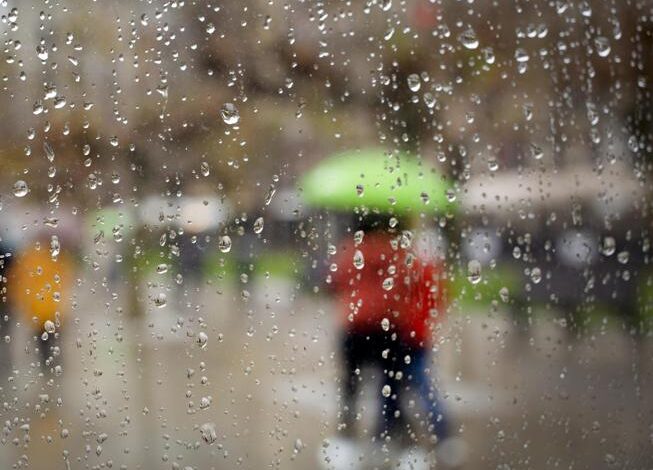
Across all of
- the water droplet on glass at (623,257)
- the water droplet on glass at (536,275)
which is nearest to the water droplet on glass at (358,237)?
the water droplet on glass at (536,275)

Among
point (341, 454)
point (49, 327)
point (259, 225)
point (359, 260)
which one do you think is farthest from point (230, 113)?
point (341, 454)

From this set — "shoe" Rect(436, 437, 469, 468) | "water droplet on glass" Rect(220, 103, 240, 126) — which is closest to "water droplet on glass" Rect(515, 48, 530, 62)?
"water droplet on glass" Rect(220, 103, 240, 126)

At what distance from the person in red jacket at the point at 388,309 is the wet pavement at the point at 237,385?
2cm

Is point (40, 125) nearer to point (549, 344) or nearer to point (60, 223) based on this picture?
point (60, 223)

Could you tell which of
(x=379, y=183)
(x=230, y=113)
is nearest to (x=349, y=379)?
(x=379, y=183)

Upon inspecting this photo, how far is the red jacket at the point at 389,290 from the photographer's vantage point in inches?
38.6

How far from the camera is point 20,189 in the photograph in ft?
3.26

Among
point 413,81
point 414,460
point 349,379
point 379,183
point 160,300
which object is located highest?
point 413,81

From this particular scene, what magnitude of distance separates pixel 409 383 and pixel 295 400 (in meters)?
0.15

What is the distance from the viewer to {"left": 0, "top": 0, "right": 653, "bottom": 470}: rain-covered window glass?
975 millimetres

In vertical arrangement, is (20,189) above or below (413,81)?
below

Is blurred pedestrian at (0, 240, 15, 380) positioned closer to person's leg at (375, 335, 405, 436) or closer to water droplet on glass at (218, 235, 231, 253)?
water droplet on glass at (218, 235, 231, 253)

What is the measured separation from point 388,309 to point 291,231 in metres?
0.16

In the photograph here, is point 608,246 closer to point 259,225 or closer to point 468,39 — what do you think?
point 468,39
